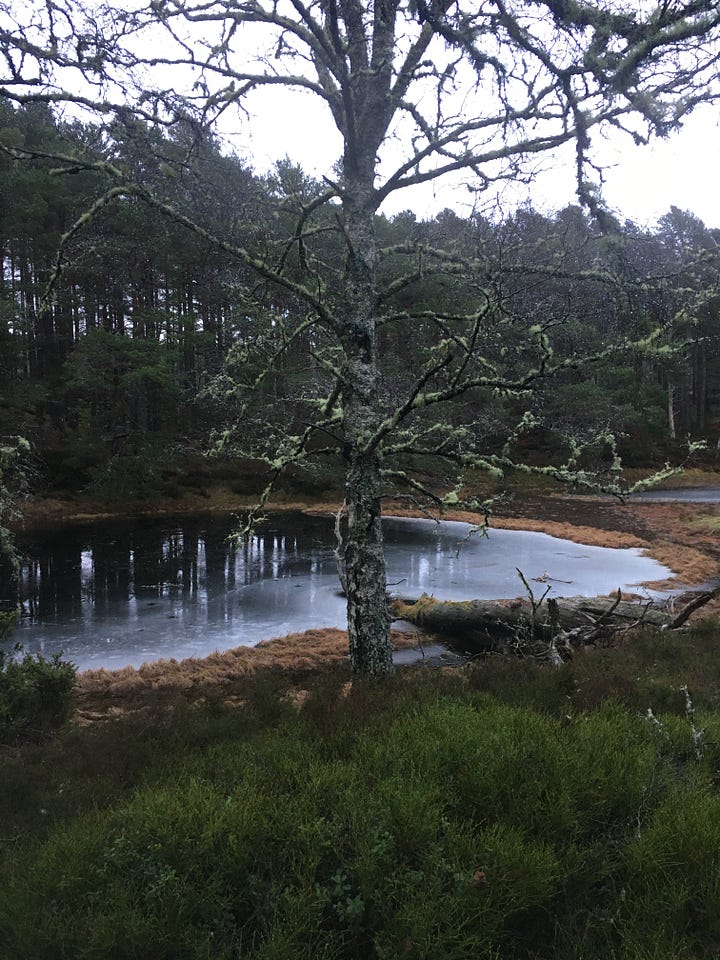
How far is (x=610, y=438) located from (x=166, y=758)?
13.9 ft

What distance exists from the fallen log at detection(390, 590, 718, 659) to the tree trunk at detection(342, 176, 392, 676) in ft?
8.86

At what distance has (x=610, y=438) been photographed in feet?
17.3

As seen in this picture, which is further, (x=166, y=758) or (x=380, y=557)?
(x=380, y=557)

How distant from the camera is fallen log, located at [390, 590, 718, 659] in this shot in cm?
823

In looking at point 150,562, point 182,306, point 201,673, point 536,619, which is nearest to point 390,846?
point 201,673

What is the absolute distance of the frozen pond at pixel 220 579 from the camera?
9703mm

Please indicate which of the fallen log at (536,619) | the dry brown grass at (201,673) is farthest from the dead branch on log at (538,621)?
the dry brown grass at (201,673)

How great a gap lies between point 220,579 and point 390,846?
11.6 metres

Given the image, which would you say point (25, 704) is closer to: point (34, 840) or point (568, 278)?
point (34, 840)

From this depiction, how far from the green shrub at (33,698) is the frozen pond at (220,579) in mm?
2851

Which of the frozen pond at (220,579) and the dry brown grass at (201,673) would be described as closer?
the dry brown grass at (201,673)

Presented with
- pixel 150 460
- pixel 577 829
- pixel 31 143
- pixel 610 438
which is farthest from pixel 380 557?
pixel 31 143

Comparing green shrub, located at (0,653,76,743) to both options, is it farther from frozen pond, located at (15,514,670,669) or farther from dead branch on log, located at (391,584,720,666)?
dead branch on log, located at (391,584,720,666)

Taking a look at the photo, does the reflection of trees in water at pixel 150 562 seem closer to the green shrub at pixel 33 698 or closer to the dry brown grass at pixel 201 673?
the dry brown grass at pixel 201 673
